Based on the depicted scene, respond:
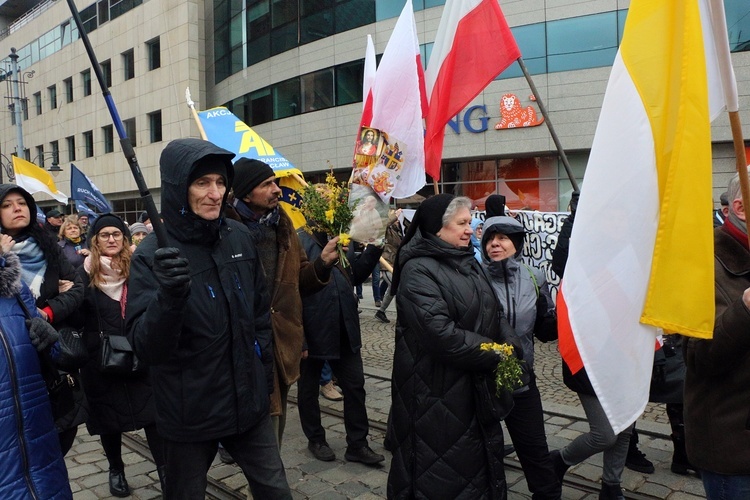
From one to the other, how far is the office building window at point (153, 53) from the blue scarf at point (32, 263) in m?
30.4

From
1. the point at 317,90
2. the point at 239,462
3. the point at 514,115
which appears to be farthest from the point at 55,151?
the point at 239,462

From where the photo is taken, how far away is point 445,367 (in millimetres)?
3250

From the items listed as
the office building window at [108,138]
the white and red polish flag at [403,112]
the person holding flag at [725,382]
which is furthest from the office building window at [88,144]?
the person holding flag at [725,382]

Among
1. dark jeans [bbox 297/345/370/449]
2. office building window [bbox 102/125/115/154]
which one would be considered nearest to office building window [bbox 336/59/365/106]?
office building window [bbox 102/125/115/154]

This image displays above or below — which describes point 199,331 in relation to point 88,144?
below

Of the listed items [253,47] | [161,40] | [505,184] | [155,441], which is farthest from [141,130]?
[155,441]

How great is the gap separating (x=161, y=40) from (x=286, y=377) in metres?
30.9

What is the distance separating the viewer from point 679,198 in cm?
223

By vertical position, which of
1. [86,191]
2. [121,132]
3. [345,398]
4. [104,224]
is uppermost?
[86,191]

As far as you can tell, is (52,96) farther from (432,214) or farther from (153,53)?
(432,214)

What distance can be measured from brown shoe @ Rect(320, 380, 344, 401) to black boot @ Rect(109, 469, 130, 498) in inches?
100

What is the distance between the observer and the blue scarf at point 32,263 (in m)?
3.79

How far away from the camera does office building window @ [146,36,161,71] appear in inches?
1236

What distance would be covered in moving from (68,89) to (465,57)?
129 ft
